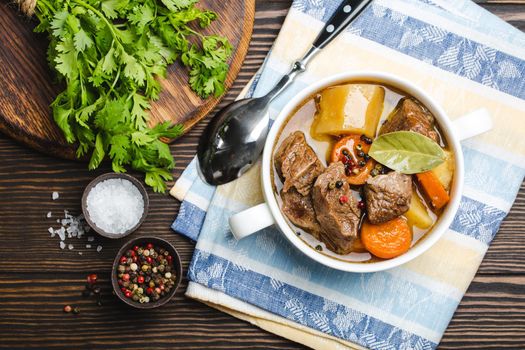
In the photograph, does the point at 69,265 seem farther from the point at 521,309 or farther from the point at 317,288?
the point at 521,309

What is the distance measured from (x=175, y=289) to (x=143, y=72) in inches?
36.3

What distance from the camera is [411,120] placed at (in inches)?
82.2

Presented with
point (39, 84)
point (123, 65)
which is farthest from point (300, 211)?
point (39, 84)

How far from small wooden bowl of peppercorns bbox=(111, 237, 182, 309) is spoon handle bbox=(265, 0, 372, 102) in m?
0.87

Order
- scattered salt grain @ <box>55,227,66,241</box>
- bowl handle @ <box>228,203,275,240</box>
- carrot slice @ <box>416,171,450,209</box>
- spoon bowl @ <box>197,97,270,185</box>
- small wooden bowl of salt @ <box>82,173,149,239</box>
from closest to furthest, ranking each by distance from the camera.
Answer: bowl handle @ <box>228,203,275,240</box> < carrot slice @ <box>416,171,450,209</box> < spoon bowl @ <box>197,97,270,185</box> < small wooden bowl of salt @ <box>82,173,149,239</box> < scattered salt grain @ <box>55,227,66,241</box>

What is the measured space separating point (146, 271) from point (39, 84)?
3.06ft

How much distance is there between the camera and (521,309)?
8.31ft

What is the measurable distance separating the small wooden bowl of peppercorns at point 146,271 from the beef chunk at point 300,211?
562mm

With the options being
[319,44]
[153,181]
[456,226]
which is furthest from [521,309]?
[153,181]

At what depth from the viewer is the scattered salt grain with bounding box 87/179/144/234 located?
2455 millimetres

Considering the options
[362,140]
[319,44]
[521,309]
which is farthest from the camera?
[521,309]

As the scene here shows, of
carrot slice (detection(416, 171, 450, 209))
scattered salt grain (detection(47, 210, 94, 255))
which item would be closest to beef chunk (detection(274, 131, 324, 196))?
carrot slice (detection(416, 171, 450, 209))

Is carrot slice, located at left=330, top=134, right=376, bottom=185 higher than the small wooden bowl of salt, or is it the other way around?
carrot slice, located at left=330, top=134, right=376, bottom=185

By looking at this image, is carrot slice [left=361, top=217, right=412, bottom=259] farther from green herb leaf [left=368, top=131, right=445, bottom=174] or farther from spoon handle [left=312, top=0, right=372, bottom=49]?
spoon handle [left=312, top=0, right=372, bottom=49]
